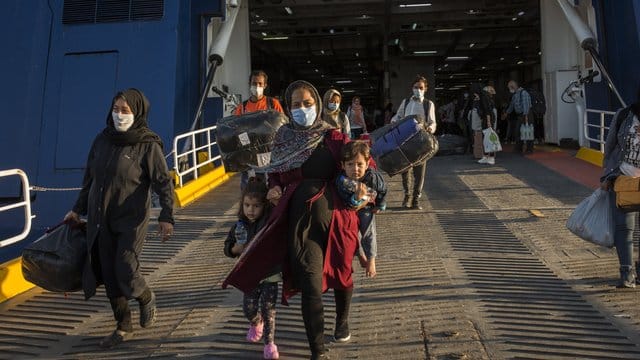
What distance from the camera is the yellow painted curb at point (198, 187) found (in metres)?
9.10

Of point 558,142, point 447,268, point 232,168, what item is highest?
point 558,142

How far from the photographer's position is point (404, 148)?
6590 mm

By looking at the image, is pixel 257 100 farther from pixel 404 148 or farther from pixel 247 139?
pixel 404 148

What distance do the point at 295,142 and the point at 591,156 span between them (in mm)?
10166

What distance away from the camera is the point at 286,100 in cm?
374

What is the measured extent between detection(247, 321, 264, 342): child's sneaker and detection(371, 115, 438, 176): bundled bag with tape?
3094 mm

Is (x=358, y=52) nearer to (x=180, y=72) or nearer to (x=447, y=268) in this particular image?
(x=180, y=72)

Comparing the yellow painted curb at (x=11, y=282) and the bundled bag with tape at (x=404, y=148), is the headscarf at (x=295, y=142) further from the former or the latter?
the bundled bag with tape at (x=404, y=148)

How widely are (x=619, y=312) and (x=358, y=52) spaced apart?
30.3 m

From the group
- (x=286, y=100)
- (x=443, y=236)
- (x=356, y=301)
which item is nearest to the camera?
(x=286, y=100)

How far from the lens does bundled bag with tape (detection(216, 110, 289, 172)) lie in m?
6.00

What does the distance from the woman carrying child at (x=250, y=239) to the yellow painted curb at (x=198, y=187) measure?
5.41 metres

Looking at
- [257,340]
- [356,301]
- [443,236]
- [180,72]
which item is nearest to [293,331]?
[257,340]

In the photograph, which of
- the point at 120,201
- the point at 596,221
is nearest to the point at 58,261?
the point at 120,201
